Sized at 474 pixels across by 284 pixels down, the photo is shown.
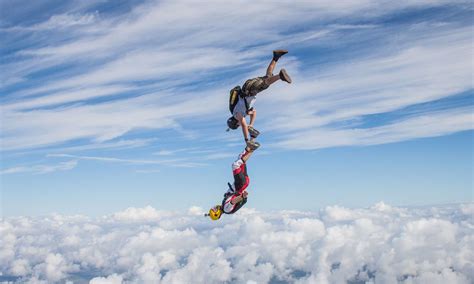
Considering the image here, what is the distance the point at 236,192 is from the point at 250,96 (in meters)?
3.75

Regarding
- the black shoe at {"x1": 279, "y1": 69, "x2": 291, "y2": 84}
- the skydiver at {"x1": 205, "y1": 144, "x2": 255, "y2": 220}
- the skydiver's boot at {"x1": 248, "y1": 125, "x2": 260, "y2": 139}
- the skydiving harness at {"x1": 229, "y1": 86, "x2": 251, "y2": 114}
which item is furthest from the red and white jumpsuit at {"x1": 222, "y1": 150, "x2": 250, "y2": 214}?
the black shoe at {"x1": 279, "y1": 69, "x2": 291, "y2": 84}

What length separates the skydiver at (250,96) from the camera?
12.2 meters

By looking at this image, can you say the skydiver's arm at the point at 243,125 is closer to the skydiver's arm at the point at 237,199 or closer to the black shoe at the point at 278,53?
the black shoe at the point at 278,53

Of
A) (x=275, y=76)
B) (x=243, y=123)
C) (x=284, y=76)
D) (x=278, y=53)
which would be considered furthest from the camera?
(x=243, y=123)

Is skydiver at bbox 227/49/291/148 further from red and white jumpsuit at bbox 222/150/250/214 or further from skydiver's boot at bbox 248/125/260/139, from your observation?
red and white jumpsuit at bbox 222/150/250/214

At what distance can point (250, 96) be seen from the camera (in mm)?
13000

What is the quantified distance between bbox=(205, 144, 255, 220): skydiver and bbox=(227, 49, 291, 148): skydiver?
0.84m

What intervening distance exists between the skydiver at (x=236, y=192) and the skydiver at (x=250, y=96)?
835 millimetres

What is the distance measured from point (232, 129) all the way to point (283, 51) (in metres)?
3.40

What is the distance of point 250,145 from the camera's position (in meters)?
13.5

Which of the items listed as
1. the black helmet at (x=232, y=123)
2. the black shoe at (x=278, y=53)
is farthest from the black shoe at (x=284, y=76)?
the black helmet at (x=232, y=123)

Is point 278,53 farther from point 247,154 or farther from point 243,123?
point 247,154

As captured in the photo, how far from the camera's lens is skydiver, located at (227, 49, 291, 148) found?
482 inches

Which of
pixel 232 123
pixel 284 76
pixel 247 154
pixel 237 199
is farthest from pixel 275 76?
pixel 237 199
